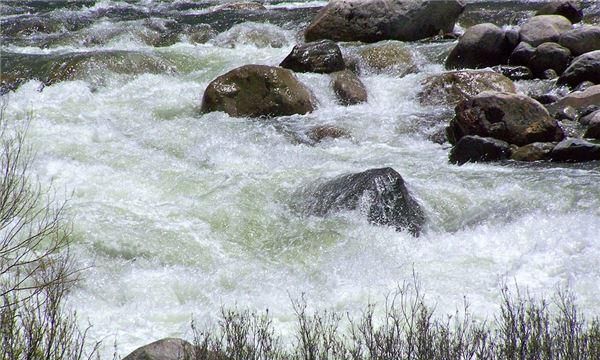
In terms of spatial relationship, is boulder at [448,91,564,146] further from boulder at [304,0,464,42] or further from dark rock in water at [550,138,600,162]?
boulder at [304,0,464,42]

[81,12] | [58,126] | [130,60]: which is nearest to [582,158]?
[58,126]

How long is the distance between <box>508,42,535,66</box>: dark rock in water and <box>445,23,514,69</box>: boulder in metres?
0.26

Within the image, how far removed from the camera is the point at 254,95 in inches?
540

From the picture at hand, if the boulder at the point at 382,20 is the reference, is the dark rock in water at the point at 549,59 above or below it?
below

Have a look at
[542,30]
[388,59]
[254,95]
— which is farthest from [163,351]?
[542,30]

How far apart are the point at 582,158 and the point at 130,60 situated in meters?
8.83

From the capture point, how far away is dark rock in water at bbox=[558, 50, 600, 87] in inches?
571

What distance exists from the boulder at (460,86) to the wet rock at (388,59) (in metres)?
1.45

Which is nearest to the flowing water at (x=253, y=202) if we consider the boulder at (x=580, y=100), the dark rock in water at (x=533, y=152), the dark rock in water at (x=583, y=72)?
the dark rock in water at (x=533, y=152)

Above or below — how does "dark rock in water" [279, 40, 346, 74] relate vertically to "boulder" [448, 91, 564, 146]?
above

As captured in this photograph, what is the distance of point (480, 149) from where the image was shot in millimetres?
11484

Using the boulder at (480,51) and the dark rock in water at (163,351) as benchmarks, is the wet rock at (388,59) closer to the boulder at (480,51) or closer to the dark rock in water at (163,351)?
the boulder at (480,51)

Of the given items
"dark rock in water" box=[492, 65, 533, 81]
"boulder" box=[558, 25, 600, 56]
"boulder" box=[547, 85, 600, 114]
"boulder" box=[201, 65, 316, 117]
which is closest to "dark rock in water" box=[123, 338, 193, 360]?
"boulder" box=[201, 65, 316, 117]

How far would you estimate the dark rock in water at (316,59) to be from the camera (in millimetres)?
15250
